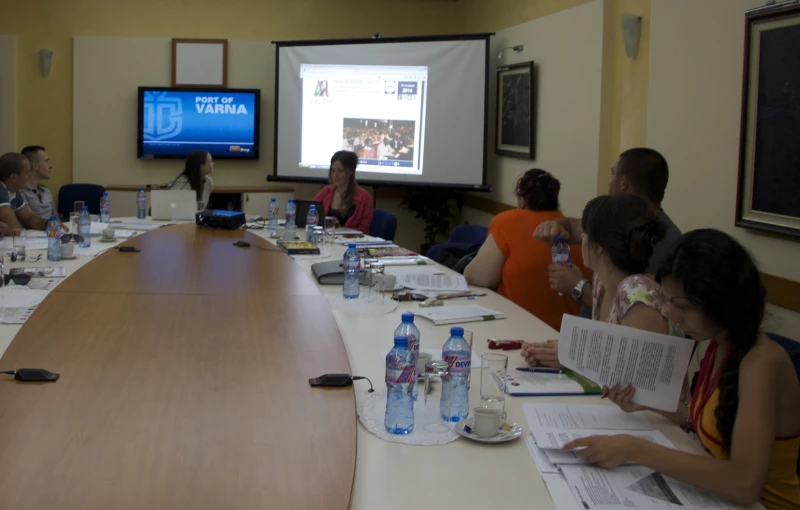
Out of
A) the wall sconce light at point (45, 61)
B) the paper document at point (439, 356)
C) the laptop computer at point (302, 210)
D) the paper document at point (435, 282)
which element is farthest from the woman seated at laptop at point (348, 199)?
the wall sconce light at point (45, 61)

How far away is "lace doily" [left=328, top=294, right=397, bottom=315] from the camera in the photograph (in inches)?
119

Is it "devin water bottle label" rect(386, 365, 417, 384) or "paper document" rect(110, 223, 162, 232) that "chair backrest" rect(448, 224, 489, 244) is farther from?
"devin water bottle label" rect(386, 365, 417, 384)

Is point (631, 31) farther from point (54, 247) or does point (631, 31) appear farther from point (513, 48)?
point (54, 247)

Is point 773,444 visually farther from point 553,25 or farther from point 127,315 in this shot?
point 553,25

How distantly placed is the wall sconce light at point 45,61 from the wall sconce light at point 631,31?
17.7 ft

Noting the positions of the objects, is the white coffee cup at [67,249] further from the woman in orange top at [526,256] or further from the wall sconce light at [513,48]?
the wall sconce light at [513,48]

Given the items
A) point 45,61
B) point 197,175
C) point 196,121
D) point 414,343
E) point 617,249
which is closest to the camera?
point 414,343

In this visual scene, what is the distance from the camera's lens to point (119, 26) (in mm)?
7688

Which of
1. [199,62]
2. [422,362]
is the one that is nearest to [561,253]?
[422,362]

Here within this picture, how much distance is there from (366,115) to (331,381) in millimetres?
5515

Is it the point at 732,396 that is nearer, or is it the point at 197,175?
the point at 732,396

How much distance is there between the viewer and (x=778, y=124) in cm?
344

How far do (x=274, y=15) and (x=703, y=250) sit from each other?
6848mm

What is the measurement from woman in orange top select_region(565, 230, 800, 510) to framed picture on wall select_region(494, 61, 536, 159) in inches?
178
